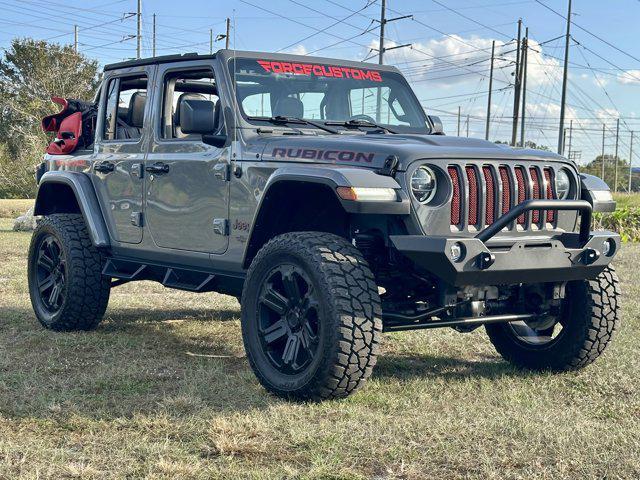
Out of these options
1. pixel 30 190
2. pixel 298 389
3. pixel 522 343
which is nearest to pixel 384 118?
pixel 522 343

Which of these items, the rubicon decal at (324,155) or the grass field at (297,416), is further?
the rubicon decal at (324,155)

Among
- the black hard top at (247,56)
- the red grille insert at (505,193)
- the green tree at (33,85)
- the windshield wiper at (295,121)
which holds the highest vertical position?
the green tree at (33,85)

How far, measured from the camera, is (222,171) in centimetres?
545

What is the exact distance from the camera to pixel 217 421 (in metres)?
4.14

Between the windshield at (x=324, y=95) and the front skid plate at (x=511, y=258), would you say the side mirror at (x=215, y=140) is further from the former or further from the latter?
the front skid plate at (x=511, y=258)

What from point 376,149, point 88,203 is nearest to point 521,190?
point 376,149

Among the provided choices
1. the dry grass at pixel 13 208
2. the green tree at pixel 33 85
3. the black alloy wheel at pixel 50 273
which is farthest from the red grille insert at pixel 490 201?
the green tree at pixel 33 85

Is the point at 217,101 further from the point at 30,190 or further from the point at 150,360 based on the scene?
the point at 30,190

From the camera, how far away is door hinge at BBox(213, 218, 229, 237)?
5453 millimetres

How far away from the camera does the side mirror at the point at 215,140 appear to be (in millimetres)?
5418

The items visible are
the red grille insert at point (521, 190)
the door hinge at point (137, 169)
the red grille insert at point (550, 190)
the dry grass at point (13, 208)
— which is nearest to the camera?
the red grille insert at point (521, 190)

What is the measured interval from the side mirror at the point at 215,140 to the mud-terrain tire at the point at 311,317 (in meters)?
0.90

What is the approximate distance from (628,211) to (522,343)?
52.4 ft

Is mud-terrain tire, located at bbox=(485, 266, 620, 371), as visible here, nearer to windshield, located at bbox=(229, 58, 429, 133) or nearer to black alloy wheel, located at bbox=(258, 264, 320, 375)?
windshield, located at bbox=(229, 58, 429, 133)
